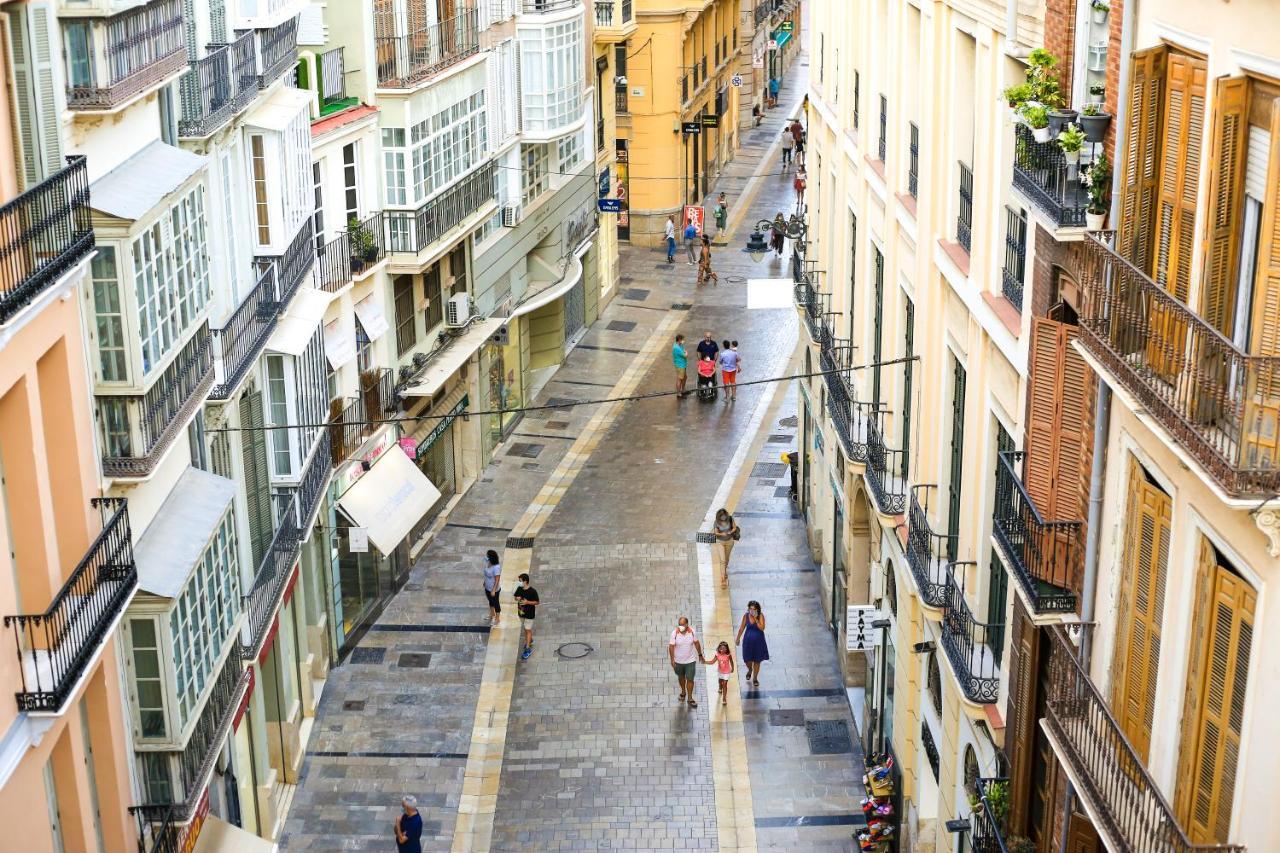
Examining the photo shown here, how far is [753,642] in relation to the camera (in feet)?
104

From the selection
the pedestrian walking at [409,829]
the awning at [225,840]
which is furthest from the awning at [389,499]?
the awning at [225,840]

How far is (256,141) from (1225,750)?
1831cm

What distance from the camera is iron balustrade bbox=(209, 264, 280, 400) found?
23734mm

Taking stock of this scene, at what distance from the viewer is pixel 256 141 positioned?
86.1 ft

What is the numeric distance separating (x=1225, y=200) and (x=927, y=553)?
36.6ft

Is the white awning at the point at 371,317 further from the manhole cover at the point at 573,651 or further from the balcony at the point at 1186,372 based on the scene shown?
the balcony at the point at 1186,372

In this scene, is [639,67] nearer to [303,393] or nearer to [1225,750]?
[303,393]

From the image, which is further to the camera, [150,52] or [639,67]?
[639,67]

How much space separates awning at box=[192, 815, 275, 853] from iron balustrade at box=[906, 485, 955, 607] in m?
9.01

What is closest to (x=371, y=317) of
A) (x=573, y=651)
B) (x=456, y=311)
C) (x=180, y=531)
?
(x=456, y=311)

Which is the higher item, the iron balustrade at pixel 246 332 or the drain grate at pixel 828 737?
the iron balustrade at pixel 246 332

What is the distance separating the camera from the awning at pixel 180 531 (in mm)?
19609

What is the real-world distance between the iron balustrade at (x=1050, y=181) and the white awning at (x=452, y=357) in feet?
73.2

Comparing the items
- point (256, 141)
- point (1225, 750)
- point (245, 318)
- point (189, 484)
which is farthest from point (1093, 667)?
point (256, 141)
